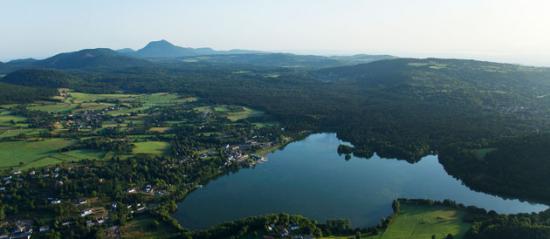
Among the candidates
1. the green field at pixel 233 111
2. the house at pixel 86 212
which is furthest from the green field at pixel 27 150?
the green field at pixel 233 111

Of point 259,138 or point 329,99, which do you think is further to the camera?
point 329,99

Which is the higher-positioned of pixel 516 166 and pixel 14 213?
pixel 516 166

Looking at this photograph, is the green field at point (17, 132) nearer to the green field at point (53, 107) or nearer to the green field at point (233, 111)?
the green field at point (53, 107)

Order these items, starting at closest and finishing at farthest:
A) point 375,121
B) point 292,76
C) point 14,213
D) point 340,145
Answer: point 14,213
point 340,145
point 375,121
point 292,76

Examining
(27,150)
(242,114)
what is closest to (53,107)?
(27,150)

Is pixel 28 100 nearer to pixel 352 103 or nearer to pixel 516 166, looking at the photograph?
pixel 352 103

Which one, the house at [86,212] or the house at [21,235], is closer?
the house at [21,235]

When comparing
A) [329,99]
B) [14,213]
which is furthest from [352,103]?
[14,213]

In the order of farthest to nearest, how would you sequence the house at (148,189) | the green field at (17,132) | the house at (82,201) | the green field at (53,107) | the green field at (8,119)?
the green field at (53,107) → the green field at (8,119) → the green field at (17,132) → the house at (148,189) → the house at (82,201)

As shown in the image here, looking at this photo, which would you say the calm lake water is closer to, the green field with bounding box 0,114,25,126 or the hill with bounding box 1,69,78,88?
the green field with bounding box 0,114,25,126
